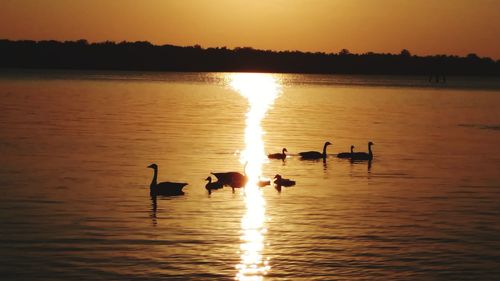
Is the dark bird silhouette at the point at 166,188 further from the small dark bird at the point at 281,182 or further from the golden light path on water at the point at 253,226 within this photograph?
the small dark bird at the point at 281,182

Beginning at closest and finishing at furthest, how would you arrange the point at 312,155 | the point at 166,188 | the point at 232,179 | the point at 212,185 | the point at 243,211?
the point at 243,211
the point at 166,188
the point at 212,185
the point at 232,179
the point at 312,155

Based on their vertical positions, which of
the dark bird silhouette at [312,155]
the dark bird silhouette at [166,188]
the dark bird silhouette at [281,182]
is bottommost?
the dark bird silhouette at [312,155]

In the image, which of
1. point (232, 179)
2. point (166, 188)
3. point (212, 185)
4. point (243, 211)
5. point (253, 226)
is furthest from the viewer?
point (232, 179)

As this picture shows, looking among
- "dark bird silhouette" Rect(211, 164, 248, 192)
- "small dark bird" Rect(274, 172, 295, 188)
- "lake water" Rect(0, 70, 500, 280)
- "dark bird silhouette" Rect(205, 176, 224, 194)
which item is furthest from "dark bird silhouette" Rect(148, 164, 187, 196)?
"small dark bird" Rect(274, 172, 295, 188)

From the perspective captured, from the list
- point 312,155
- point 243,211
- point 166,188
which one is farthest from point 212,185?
point 312,155

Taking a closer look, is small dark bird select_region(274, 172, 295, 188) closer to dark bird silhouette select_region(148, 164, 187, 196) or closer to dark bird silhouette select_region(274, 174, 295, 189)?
dark bird silhouette select_region(274, 174, 295, 189)

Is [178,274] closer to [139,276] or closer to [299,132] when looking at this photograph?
[139,276]

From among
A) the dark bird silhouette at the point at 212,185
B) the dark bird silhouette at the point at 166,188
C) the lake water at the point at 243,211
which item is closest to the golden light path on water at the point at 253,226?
the lake water at the point at 243,211

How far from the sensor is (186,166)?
124ft

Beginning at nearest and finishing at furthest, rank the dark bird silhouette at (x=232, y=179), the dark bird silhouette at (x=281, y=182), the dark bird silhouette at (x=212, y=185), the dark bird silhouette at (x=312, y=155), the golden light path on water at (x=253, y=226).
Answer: the golden light path on water at (x=253, y=226), the dark bird silhouette at (x=212, y=185), the dark bird silhouette at (x=232, y=179), the dark bird silhouette at (x=281, y=182), the dark bird silhouette at (x=312, y=155)

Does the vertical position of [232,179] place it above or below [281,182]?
above

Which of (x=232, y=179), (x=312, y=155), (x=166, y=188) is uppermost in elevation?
(x=166, y=188)

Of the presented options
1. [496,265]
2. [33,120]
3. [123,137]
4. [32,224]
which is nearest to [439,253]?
[496,265]

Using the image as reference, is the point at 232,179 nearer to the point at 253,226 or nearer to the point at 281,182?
the point at 281,182
